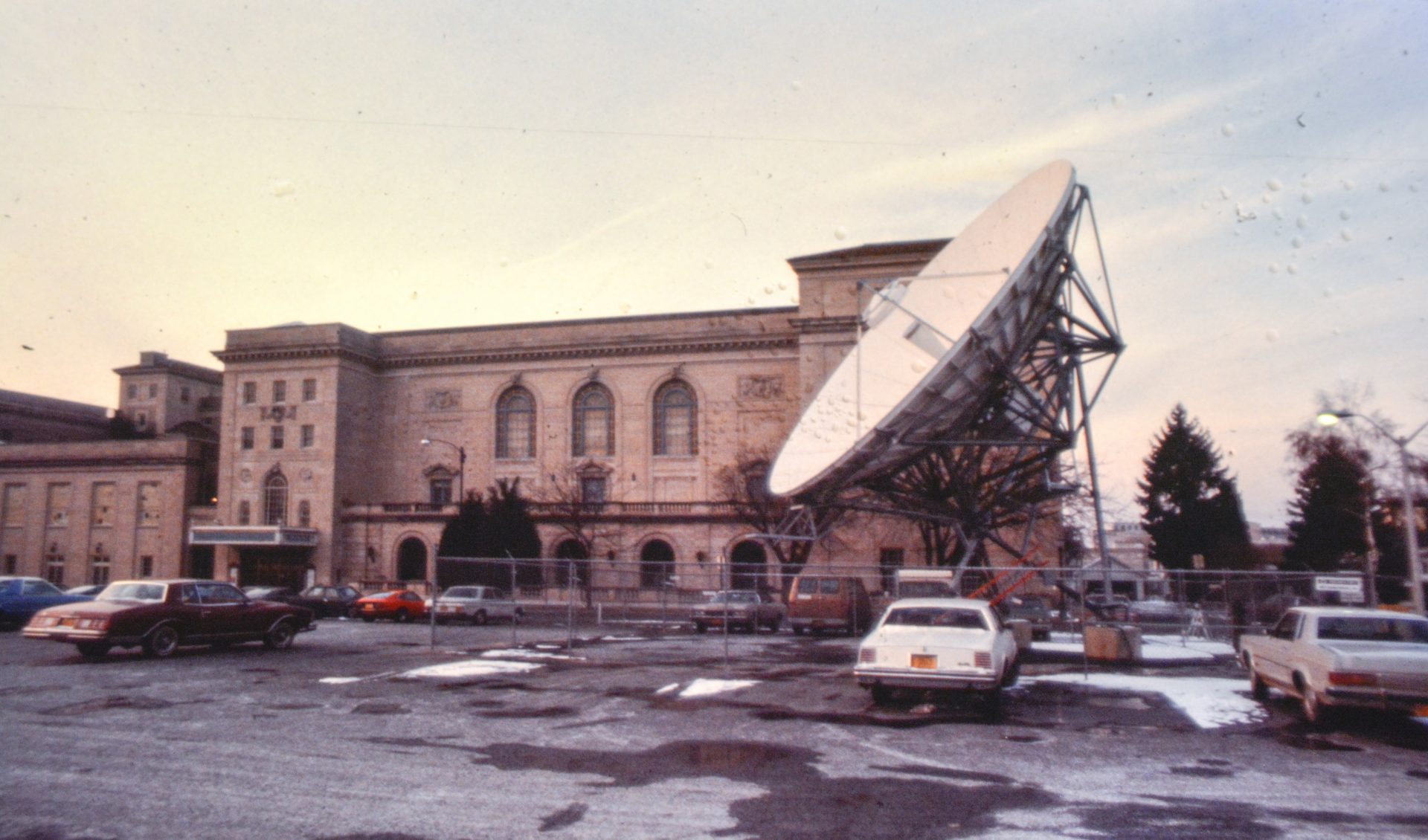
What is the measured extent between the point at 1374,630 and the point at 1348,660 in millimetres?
1586

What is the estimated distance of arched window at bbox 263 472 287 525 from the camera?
224ft

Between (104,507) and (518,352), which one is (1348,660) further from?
(104,507)

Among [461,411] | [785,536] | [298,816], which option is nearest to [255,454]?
[461,411]

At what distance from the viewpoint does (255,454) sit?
228 feet

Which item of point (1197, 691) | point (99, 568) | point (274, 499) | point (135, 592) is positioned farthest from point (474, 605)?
point (99, 568)

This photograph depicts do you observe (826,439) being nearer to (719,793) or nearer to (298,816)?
(719,793)

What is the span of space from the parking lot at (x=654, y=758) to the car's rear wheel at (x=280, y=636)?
3627 mm

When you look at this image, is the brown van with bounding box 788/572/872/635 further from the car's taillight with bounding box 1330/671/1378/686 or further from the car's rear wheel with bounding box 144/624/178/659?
the car's taillight with bounding box 1330/671/1378/686

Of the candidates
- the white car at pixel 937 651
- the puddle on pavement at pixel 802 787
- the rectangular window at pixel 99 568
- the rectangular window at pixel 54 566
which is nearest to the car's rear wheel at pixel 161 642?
the puddle on pavement at pixel 802 787

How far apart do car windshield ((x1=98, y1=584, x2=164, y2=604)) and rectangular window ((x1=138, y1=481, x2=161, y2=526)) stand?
5732 cm

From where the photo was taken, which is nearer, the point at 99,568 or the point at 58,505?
the point at 99,568

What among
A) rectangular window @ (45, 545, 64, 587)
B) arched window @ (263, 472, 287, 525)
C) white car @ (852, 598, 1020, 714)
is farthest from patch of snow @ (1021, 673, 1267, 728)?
rectangular window @ (45, 545, 64, 587)

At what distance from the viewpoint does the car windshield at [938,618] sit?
1464cm

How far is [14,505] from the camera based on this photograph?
73250 mm
